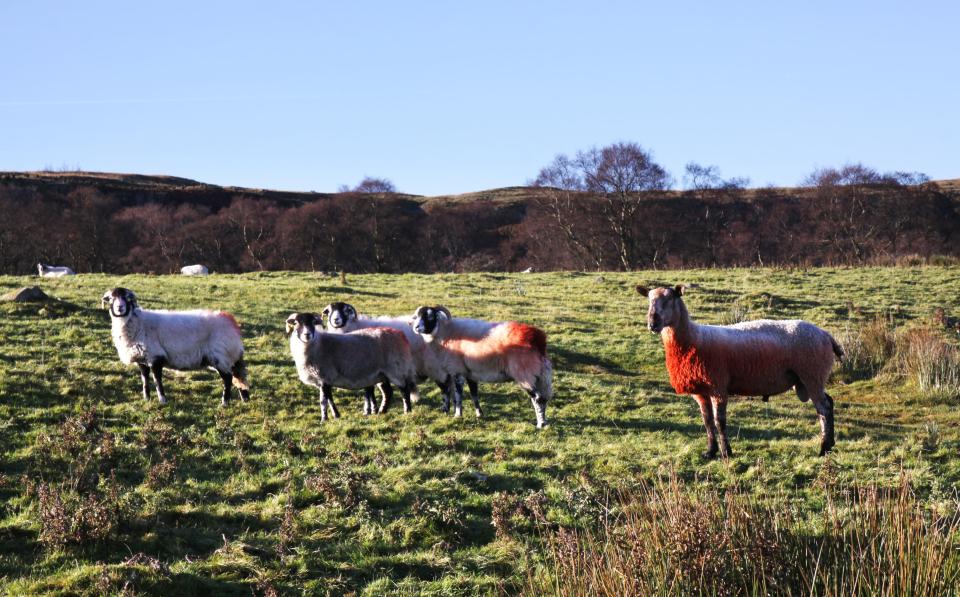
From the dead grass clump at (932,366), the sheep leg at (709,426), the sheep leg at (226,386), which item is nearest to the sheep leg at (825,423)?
the sheep leg at (709,426)

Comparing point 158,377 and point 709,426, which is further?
point 158,377

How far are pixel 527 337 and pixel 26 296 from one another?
15030 mm

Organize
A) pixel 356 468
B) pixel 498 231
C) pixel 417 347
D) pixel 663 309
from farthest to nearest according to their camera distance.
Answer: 1. pixel 498 231
2. pixel 417 347
3. pixel 663 309
4. pixel 356 468

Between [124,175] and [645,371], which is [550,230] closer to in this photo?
[645,371]

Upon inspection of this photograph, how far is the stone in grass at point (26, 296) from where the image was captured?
20906 mm

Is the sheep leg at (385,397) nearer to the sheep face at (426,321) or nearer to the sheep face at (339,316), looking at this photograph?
the sheep face at (426,321)

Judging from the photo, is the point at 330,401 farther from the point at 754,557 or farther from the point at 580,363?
the point at 754,557

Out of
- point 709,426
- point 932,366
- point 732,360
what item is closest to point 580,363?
point 932,366

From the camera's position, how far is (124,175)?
9588 centimetres

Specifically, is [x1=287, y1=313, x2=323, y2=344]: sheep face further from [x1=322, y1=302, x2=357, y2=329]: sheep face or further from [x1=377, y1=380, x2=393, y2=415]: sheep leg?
[x1=322, y1=302, x2=357, y2=329]: sheep face

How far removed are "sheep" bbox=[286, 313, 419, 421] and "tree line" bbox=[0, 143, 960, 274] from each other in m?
40.1

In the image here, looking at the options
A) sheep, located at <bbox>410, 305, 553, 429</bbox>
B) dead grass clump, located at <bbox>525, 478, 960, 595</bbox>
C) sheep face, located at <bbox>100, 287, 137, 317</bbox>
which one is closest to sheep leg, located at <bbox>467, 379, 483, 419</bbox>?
sheep, located at <bbox>410, 305, 553, 429</bbox>

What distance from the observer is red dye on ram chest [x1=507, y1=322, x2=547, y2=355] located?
42.1ft

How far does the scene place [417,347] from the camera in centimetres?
1400
